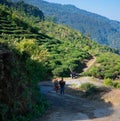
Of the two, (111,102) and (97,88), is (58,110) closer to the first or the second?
(111,102)

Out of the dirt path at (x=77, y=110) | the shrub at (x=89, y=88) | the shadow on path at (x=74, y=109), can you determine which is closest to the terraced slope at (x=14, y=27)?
the shrub at (x=89, y=88)

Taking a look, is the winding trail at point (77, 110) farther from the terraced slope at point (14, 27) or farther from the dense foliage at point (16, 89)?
the terraced slope at point (14, 27)

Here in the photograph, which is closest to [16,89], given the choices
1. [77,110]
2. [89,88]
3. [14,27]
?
[77,110]

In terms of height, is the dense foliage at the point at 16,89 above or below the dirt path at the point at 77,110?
above

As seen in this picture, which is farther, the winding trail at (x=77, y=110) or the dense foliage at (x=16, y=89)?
the winding trail at (x=77, y=110)

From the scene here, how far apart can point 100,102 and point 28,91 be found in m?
8.87

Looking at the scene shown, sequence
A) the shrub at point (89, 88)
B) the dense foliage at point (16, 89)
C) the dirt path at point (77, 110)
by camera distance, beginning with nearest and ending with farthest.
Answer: the dense foliage at point (16, 89) → the dirt path at point (77, 110) → the shrub at point (89, 88)

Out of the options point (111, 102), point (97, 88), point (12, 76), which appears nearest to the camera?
point (12, 76)

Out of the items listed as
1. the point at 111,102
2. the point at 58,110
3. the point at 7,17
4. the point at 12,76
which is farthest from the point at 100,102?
the point at 7,17

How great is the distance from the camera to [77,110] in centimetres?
3016

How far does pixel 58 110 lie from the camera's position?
98.4 feet

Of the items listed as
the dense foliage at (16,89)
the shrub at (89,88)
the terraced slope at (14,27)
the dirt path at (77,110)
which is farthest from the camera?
the terraced slope at (14,27)

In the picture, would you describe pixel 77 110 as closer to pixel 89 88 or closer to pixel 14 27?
pixel 89 88

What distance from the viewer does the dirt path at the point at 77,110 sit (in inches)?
1084
